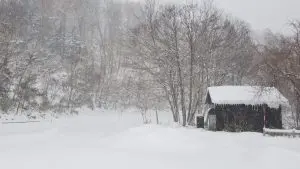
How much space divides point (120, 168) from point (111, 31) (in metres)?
70.2

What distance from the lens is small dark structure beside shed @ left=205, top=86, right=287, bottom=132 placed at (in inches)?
1060

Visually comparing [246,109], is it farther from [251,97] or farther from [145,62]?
[145,62]

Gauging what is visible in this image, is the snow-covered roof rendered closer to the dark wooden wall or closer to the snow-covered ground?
the dark wooden wall

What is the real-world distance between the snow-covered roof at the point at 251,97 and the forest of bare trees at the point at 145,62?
2.62 ft

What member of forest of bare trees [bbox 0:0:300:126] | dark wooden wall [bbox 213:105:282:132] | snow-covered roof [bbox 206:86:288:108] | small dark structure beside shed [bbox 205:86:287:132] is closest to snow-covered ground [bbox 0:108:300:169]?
snow-covered roof [bbox 206:86:288:108]

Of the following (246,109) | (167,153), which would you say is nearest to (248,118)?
(246,109)

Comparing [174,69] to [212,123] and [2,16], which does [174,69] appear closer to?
[212,123]

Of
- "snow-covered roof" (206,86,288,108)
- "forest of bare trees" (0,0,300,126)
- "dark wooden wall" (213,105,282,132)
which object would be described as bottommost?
"dark wooden wall" (213,105,282,132)

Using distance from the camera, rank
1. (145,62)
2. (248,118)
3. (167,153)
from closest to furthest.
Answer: (167,153)
(248,118)
(145,62)

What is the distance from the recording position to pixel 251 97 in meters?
27.3

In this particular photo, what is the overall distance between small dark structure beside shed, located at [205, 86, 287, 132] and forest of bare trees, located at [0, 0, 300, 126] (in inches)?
49.7

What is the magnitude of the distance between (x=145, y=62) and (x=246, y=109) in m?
17.0

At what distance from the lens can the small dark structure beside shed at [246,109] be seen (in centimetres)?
2692

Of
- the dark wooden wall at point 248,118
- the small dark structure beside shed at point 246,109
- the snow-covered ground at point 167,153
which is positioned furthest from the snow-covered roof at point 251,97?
the snow-covered ground at point 167,153
